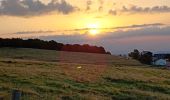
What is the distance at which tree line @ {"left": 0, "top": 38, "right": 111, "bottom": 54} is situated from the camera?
4281 inches

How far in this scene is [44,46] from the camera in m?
117

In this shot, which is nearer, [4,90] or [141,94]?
[4,90]

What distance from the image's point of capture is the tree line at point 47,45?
108738mm

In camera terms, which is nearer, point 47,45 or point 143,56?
point 47,45

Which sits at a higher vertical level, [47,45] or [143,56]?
[47,45]

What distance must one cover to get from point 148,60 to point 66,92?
381 feet

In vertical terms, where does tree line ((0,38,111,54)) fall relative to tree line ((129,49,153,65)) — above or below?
above

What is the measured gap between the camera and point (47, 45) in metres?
118

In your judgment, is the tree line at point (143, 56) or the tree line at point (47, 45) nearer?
the tree line at point (47, 45)

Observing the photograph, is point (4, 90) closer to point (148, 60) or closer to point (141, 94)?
point (141, 94)

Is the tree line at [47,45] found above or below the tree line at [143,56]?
above

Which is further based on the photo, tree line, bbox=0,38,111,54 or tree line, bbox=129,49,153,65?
tree line, bbox=129,49,153,65

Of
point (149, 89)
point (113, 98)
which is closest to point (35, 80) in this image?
point (113, 98)

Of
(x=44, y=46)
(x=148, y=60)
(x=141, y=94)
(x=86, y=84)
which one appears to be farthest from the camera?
(x=148, y=60)
